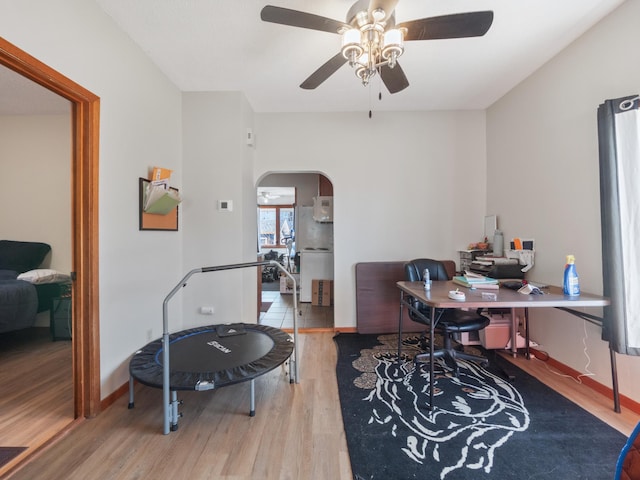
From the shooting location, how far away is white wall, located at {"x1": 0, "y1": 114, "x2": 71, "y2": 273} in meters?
3.19

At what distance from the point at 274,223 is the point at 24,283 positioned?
251 inches

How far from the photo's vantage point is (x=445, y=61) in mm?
2438

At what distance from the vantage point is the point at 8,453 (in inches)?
→ 58.3

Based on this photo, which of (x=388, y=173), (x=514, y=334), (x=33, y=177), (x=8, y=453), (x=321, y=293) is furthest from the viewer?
(x=321, y=293)

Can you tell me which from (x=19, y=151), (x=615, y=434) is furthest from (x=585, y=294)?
(x=19, y=151)

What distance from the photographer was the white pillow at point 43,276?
2893 millimetres

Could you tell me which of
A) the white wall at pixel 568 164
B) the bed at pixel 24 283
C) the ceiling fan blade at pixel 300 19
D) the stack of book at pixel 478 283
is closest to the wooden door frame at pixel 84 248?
the ceiling fan blade at pixel 300 19

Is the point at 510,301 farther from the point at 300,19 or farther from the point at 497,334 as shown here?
the point at 300,19

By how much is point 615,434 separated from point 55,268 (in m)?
5.40

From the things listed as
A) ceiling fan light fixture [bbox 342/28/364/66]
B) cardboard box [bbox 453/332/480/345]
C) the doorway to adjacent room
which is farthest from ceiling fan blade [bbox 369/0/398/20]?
cardboard box [bbox 453/332/480/345]

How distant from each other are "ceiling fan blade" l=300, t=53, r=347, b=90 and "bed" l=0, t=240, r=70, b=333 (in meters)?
3.50

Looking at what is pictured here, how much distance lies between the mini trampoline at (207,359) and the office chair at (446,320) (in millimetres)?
1241

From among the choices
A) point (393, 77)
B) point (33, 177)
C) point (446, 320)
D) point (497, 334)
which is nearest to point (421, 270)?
point (446, 320)

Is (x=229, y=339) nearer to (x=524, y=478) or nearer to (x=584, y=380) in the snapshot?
(x=524, y=478)
